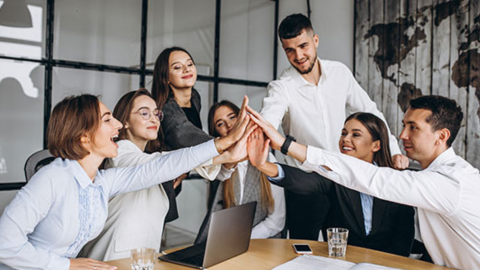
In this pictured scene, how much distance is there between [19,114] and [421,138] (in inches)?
112

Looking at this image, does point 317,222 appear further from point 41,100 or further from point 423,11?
point 41,100

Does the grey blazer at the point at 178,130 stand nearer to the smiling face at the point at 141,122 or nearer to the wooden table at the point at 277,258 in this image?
the smiling face at the point at 141,122

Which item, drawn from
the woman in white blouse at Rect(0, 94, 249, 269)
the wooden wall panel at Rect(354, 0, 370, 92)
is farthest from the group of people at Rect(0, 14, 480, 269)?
the wooden wall panel at Rect(354, 0, 370, 92)

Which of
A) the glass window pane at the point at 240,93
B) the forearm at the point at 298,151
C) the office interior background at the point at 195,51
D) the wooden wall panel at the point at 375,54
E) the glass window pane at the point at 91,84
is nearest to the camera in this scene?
the forearm at the point at 298,151

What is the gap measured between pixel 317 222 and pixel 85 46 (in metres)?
2.42

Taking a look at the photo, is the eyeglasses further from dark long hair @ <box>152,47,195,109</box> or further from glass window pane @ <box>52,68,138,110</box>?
glass window pane @ <box>52,68,138,110</box>

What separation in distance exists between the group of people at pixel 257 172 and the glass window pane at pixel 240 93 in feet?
5.56

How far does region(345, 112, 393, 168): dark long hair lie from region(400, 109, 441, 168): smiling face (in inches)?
18.6

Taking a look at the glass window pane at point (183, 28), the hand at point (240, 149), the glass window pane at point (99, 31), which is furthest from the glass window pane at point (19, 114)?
the hand at point (240, 149)

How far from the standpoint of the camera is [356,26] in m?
3.96

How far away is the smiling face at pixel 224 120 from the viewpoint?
2.58m

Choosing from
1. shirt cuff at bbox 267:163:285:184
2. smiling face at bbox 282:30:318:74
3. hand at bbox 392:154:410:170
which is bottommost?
shirt cuff at bbox 267:163:285:184

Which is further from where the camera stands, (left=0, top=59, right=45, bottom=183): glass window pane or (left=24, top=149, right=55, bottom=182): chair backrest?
(left=0, top=59, right=45, bottom=183): glass window pane

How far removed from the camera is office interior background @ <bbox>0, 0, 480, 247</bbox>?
3285mm
